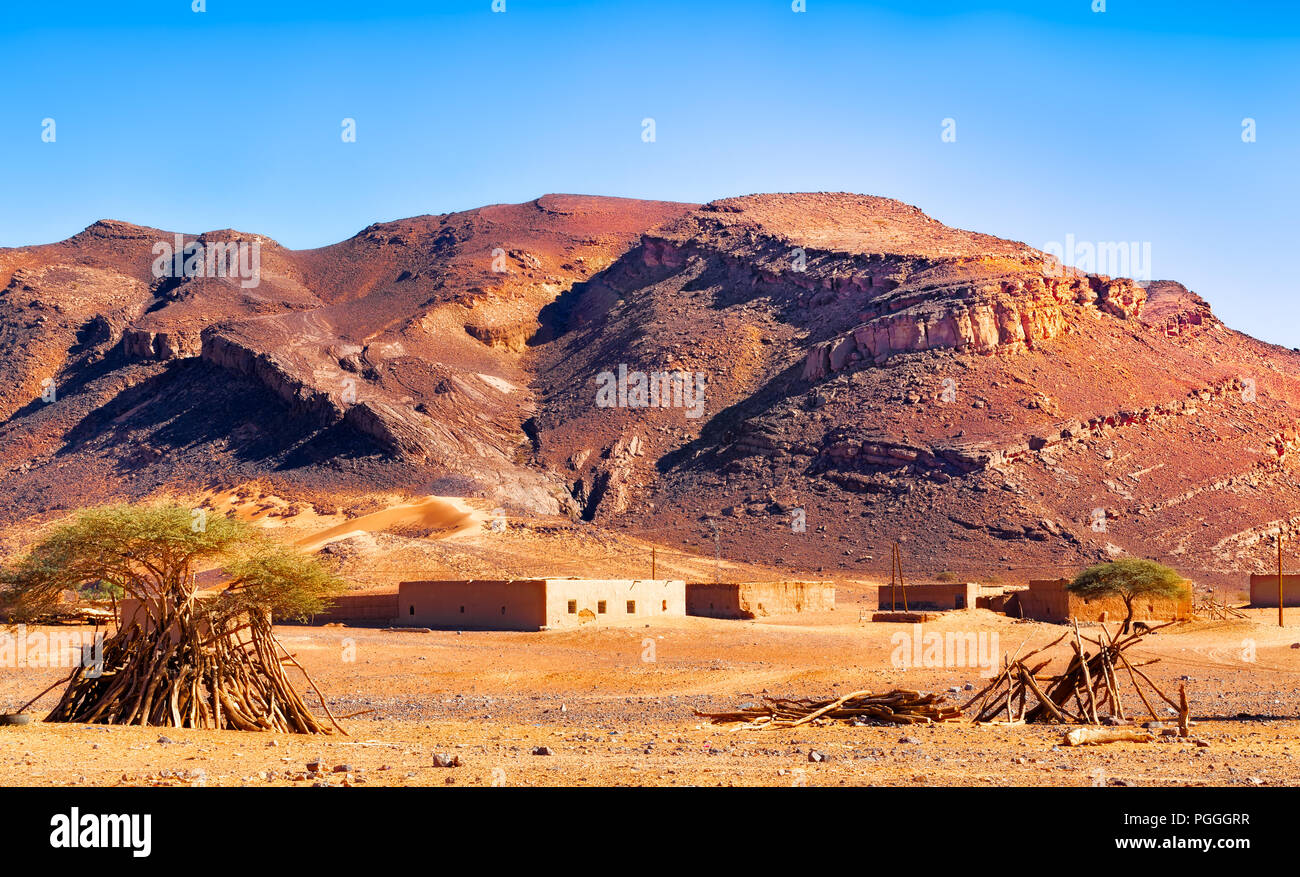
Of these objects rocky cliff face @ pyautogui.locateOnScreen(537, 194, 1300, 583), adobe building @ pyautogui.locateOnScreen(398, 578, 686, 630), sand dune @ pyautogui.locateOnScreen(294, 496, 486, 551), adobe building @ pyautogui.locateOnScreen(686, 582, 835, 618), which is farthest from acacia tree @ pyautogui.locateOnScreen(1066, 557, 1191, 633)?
sand dune @ pyautogui.locateOnScreen(294, 496, 486, 551)

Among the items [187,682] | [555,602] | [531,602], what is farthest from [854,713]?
[531,602]

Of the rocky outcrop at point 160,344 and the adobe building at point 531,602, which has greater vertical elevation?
the rocky outcrop at point 160,344

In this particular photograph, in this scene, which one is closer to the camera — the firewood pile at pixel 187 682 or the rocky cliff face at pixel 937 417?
the firewood pile at pixel 187 682

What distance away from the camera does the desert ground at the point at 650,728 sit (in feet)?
39.1

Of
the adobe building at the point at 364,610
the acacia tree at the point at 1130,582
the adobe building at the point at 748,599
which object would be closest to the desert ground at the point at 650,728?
the acacia tree at the point at 1130,582

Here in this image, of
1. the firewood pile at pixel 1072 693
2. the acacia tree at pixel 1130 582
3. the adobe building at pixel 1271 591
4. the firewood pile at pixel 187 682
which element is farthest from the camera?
the adobe building at pixel 1271 591

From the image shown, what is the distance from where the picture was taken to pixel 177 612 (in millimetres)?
16188

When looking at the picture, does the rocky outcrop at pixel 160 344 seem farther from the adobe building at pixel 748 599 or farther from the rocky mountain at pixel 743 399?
the adobe building at pixel 748 599

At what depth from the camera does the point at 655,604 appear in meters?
42.2

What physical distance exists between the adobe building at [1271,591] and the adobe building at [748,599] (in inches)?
608

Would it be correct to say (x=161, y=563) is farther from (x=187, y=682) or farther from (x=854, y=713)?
(x=854, y=713)

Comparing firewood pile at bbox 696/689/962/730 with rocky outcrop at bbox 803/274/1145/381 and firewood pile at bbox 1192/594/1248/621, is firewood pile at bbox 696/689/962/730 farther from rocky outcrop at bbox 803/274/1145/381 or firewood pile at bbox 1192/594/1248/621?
rocky outcrop at bbox 803/274/1145/381
